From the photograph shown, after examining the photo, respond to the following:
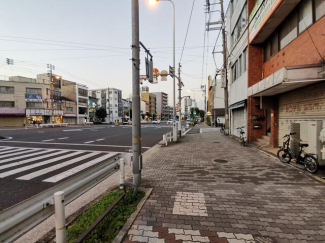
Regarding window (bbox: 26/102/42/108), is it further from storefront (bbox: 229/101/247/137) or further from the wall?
the wall

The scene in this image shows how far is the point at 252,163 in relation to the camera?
25.7 ft

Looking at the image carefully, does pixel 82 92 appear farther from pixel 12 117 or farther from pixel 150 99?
pixel 150 99

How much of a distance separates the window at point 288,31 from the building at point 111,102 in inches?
3347

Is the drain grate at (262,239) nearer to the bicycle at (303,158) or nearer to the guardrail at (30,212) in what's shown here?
the guardrail at (30,212)

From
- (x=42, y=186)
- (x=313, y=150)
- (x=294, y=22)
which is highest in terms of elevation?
(x=294, y=22)

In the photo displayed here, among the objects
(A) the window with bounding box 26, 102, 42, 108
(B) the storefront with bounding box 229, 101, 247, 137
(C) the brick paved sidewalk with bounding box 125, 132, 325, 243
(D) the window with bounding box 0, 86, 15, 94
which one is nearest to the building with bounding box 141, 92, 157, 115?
(A) the window with bounding box 26, 102, 42, 108

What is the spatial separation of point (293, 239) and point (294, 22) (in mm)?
9702

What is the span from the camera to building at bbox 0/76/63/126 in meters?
44.3

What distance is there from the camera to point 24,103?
46.8m

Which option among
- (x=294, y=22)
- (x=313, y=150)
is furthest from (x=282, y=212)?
(x=294, y=22)

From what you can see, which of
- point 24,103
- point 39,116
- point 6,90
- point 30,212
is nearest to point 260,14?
point 30,212

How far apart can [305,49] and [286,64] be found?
1.73 metres

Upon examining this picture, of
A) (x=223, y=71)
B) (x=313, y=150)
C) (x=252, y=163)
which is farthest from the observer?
(x=223, y=71)

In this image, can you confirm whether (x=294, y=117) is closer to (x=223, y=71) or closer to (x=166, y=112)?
(x=223, y=71)
